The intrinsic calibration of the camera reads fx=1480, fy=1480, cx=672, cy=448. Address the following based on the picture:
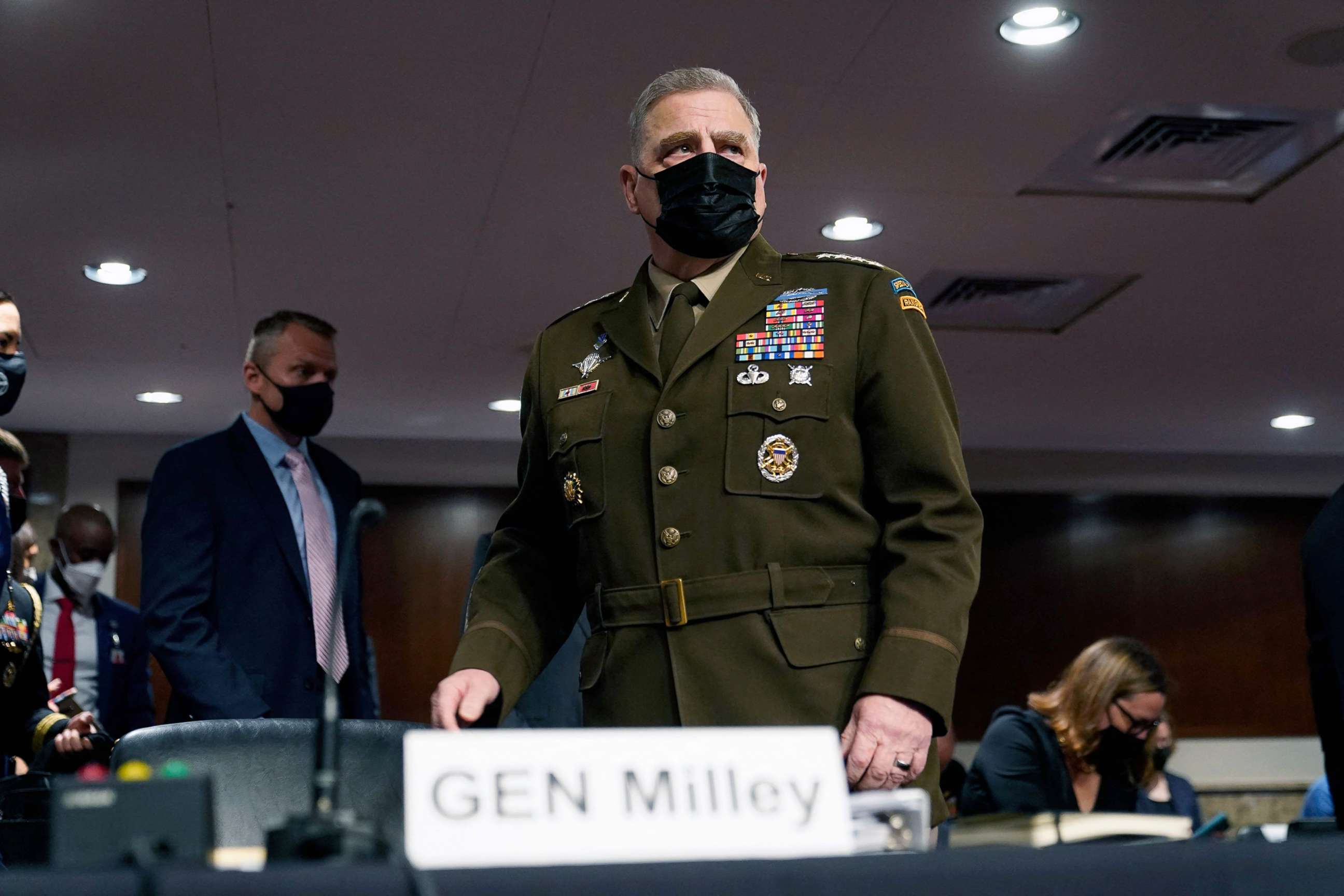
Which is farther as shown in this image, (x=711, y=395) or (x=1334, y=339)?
(x=1334, y=339)

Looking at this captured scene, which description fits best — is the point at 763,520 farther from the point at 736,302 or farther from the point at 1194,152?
the point at 1194,152

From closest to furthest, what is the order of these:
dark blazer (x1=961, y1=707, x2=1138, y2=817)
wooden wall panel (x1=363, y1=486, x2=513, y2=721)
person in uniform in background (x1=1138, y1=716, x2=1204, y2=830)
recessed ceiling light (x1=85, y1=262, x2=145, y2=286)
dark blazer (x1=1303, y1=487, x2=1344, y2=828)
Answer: dark blazer (x1=1303, y1=487, x2=1344, y2=828), dark blazer (x1=961, y1=707, x2=1138, y2=817), person in uniform in background (x1=1138, y1=716, x2=1204, y2=830), recessed ceiling light (x1=85, y1=262, x2=145, y2=286), wooden wall panel (x1=363, y1=486, x2=513, y2=721)

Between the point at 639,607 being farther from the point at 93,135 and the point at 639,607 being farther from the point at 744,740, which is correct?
the point at 93,135

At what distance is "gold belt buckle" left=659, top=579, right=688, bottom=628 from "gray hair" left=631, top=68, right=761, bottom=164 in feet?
1.70

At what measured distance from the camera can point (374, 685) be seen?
3332 mm

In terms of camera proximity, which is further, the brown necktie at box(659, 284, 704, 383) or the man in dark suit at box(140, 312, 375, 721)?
the man in dark suit at box(140, 312, 375, 721)

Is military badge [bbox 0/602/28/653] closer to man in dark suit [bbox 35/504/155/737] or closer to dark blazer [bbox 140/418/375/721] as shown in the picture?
dark blazer [bbox 140/418/375/721]

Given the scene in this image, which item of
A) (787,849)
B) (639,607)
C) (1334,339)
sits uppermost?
(1334,339)

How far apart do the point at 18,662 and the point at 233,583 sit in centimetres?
47

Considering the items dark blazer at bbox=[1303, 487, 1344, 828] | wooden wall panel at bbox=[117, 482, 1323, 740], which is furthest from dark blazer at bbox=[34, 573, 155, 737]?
dark blazer at bbox=[1303, 487, 1344, 828]

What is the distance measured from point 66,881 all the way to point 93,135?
354 centimetres

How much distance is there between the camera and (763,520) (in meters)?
1.50

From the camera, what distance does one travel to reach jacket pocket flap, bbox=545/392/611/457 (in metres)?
1.64

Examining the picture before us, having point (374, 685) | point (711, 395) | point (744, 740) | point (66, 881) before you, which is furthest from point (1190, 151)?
point (66, 881)
